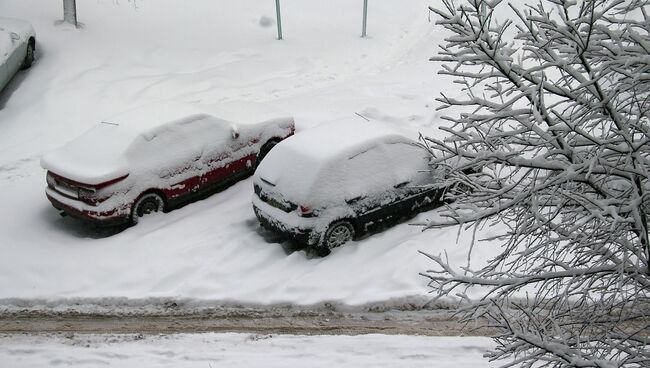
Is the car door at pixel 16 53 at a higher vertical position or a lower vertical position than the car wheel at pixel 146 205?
higher

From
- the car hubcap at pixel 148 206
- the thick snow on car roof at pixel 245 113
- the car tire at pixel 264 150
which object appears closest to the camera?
the car hubcap at pixel 148 206

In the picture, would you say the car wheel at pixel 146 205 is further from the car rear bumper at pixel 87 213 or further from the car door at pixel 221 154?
the car door at pixel 221 154

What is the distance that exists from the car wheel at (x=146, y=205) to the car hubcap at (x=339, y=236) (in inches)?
112

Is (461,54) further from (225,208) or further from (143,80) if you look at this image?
(143,80)

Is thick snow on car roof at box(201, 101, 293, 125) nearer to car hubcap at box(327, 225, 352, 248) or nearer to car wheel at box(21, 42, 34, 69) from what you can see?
car hubcap at box(327, 225, 352, 248)

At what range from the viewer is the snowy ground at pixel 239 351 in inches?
268

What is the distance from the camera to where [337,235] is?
28.3 feet

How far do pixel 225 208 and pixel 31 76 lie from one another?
7.58 meters

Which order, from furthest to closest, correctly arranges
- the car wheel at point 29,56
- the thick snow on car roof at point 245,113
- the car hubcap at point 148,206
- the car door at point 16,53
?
the car wheel at point 29,56 → the car door at point 16,53 → the thick snow on car roof at point 245,113 → the car hubcap at point 148,206

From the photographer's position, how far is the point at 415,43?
19.4 metres

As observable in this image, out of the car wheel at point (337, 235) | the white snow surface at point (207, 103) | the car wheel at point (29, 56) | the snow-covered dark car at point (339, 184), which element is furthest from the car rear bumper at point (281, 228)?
the car wheel at point (29, 56)

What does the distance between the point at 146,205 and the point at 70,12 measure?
9.37 meters

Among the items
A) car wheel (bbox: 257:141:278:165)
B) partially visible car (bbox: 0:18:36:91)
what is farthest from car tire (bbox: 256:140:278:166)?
partially visible car (bbox: 0:18:36:91)

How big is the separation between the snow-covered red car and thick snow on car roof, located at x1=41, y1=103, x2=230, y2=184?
0.05ft
